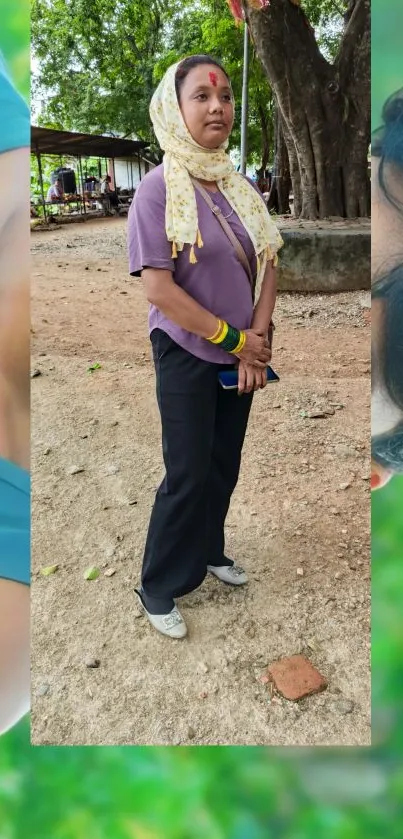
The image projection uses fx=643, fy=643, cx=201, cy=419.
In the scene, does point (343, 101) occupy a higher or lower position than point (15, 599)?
higher

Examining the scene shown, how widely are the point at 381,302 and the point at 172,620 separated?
3.79 ft

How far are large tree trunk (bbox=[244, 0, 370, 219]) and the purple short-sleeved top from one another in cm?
360

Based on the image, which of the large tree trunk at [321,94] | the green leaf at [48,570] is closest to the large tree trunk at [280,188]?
the large tree trunk at [321,94]

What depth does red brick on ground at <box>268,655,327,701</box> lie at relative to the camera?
5.57ft

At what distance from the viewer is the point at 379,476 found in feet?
4.19

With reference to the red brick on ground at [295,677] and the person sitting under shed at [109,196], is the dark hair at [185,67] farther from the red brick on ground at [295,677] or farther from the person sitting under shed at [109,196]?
the person sitting under shed at [109,196]

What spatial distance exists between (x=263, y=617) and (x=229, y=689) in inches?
14.6

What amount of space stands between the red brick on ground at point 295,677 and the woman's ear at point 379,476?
0.72 metres

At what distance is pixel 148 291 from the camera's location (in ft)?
4.93

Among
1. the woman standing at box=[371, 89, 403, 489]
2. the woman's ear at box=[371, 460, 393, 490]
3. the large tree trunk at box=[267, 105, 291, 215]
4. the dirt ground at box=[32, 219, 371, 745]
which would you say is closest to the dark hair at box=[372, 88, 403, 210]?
the woman standing at box=[371, 89, 403, 489]

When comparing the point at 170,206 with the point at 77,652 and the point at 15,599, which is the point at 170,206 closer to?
the point at 15,599

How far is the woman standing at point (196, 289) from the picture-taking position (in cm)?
146

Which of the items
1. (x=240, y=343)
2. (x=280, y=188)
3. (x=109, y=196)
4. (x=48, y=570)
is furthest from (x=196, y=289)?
(x=109, y=196)

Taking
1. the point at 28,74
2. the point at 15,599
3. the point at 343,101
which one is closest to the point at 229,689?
the point at 15,599
